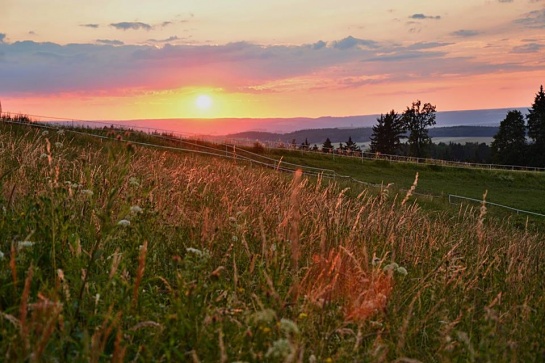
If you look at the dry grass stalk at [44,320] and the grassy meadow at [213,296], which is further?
the grassy meadow at [213,296]

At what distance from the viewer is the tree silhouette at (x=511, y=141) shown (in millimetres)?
86875

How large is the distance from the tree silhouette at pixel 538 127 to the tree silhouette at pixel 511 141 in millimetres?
1330

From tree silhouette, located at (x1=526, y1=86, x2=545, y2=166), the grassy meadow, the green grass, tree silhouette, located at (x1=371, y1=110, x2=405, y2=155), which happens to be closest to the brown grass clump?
the grassy meadow

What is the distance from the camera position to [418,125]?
102 m

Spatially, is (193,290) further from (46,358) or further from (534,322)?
(534,322)

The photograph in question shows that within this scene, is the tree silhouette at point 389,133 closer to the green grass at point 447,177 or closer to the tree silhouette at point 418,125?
the tree silhouette at point 418,125

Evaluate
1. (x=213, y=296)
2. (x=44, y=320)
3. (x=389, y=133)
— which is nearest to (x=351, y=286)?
(x=213, y=296)

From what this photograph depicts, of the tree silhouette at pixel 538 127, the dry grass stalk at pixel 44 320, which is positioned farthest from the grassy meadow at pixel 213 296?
the tree silhouette at pixel 538 127

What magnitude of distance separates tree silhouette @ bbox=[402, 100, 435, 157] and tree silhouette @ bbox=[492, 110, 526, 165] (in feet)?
45.0

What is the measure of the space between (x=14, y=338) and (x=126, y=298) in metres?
0.83

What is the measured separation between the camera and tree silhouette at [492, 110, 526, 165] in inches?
3420

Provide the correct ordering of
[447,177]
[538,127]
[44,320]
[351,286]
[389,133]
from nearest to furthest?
[44,320], [351,286], [447,177], [538,127], [389,133]

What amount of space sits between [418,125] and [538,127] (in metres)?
21.3

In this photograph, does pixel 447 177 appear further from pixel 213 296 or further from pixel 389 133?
pixel 389 133
